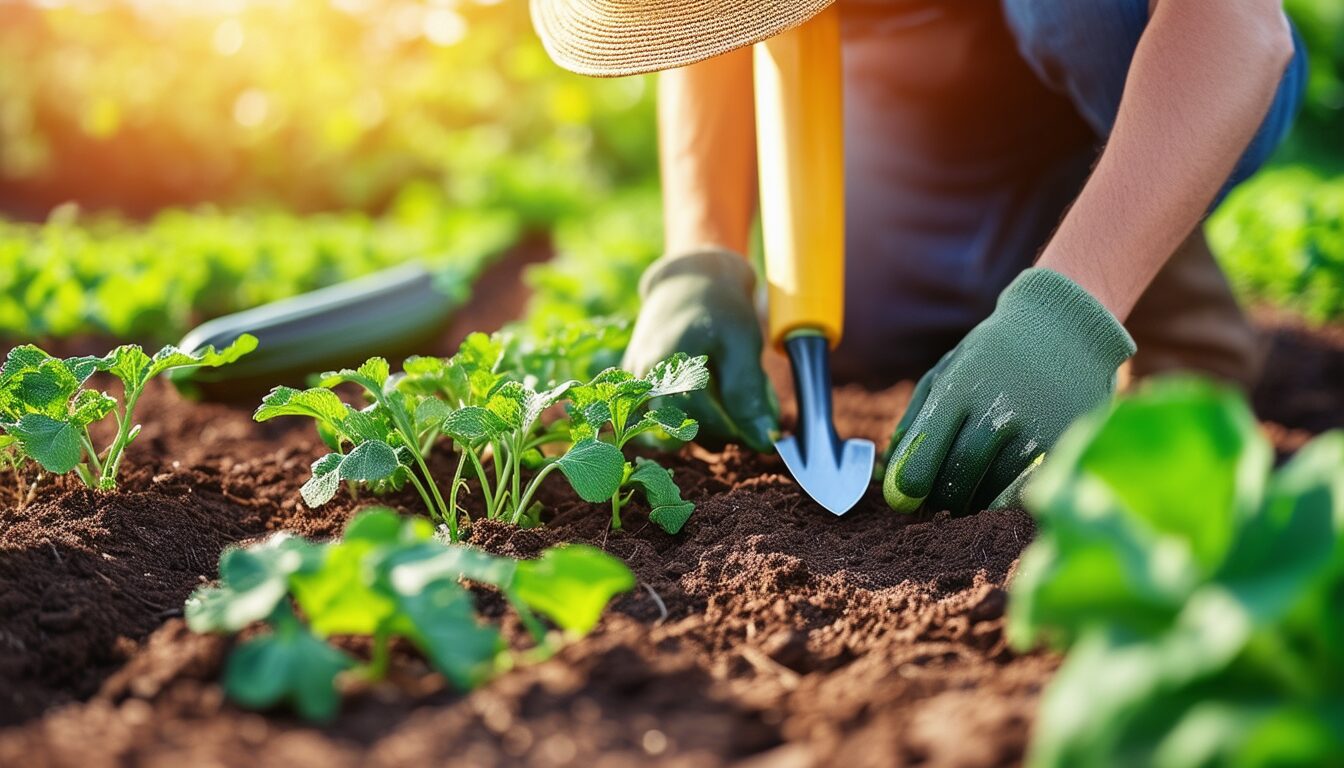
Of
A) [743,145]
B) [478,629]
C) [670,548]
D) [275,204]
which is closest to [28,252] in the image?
[743,145]

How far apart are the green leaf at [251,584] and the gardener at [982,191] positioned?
1020 mm

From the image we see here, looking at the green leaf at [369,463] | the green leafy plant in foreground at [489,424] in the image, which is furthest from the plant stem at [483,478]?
the green leaf at [369,463]

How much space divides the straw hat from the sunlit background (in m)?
1.71

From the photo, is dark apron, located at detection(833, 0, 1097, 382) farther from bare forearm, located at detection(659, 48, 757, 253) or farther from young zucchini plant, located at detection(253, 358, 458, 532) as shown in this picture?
young zucchini plant, located at detection(253, 358, 458, 532)

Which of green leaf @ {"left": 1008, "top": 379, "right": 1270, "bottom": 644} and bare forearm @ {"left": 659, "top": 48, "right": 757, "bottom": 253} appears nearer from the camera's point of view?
green leaf @ {"left": 1008, "top": 379, "right": 1270, "bottom": 644}

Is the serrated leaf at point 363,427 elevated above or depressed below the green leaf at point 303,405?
below

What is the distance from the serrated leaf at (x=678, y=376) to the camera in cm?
163

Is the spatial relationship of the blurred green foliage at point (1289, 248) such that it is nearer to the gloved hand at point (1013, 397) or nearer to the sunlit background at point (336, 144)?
the sunlit background at point (336, 144)

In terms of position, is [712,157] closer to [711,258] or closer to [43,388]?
[711,258]

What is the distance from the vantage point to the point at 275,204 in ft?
24.6

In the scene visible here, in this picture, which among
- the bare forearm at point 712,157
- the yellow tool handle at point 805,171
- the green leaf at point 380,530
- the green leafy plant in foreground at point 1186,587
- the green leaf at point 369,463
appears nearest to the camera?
the green leafy plant in foreground at point 1186,587

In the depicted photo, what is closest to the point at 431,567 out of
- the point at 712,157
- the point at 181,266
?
the point at 712,157

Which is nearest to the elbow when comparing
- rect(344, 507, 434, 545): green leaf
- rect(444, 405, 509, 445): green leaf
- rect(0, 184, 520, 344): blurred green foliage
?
rect(444, 405, 509, 445): green leaf

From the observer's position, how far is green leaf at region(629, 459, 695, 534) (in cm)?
168
